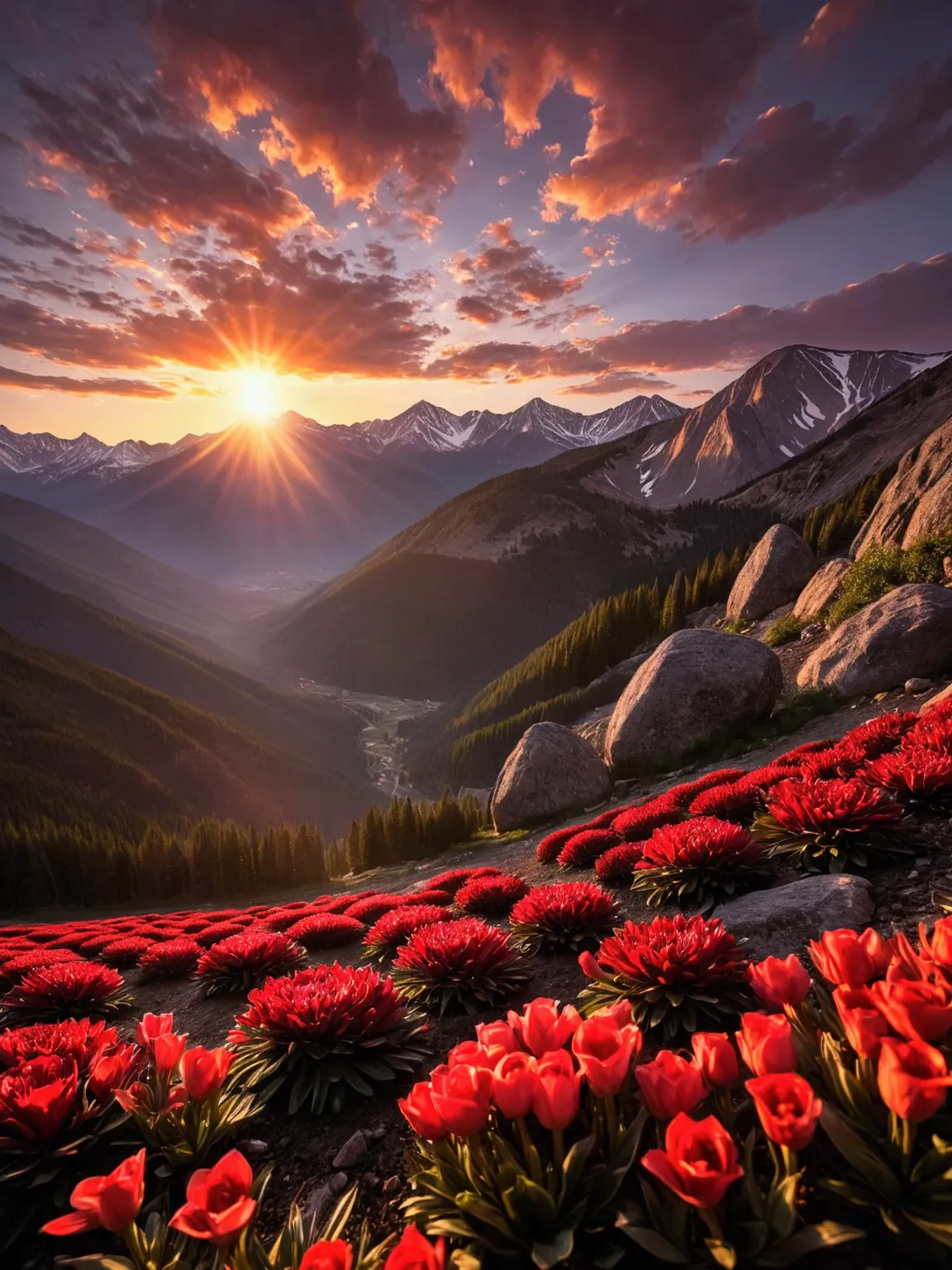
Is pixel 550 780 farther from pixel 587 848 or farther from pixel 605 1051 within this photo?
pixel 605 1051

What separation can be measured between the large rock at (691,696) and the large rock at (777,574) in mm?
18022

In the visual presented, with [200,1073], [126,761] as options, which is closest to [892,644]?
[200,1073]

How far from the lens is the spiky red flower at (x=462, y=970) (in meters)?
4.98

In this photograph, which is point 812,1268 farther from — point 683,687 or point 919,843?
point 683,687

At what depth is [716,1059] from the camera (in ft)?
8.07

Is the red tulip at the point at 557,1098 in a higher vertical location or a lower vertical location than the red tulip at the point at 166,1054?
higher

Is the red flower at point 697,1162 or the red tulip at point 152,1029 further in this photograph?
the red tulip at point 152,1029

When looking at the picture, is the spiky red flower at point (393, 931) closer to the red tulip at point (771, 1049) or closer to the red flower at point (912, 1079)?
the red tulip at point (771, 1049)

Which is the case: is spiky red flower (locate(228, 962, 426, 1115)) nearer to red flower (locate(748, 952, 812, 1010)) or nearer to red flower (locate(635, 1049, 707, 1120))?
red flower (locate(635, 1049, 707, 1120))

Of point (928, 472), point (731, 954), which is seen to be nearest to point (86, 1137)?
point (731, 954)

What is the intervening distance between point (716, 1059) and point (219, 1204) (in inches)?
90.0

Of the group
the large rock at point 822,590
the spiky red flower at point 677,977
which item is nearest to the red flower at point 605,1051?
the spiky red flower at point 677,977

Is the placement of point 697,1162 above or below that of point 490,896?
above

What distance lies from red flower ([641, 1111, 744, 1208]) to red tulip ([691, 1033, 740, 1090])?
0.37 meters
